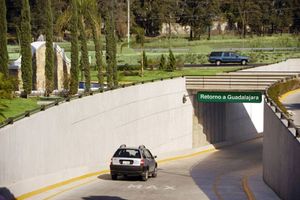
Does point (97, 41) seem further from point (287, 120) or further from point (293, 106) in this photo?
point (287, 120)

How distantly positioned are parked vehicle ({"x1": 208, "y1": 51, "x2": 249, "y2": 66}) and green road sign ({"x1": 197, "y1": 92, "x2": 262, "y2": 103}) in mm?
29654

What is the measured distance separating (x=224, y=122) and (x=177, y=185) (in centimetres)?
3181

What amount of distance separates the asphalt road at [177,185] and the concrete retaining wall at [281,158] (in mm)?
1112

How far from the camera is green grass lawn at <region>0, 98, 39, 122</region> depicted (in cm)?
3634

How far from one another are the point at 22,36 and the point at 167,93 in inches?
475

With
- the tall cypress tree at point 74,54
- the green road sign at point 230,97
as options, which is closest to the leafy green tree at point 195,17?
the green road sign at point 230,97

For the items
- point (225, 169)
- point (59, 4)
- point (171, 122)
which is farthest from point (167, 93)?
point (59, 4)

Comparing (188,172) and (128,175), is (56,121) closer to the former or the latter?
(128,175)

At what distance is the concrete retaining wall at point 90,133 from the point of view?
83.3 feet

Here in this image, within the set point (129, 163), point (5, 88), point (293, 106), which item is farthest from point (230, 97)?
point (129, 163)

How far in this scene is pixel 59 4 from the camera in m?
111

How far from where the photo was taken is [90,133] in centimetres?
3606

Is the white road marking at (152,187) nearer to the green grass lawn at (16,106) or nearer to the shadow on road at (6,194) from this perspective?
the shadow on road at (6,194)

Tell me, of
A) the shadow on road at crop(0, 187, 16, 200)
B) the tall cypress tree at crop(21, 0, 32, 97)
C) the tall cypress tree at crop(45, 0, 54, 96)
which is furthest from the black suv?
the tall cypress tree at crop(45, 0, 54, 96)
